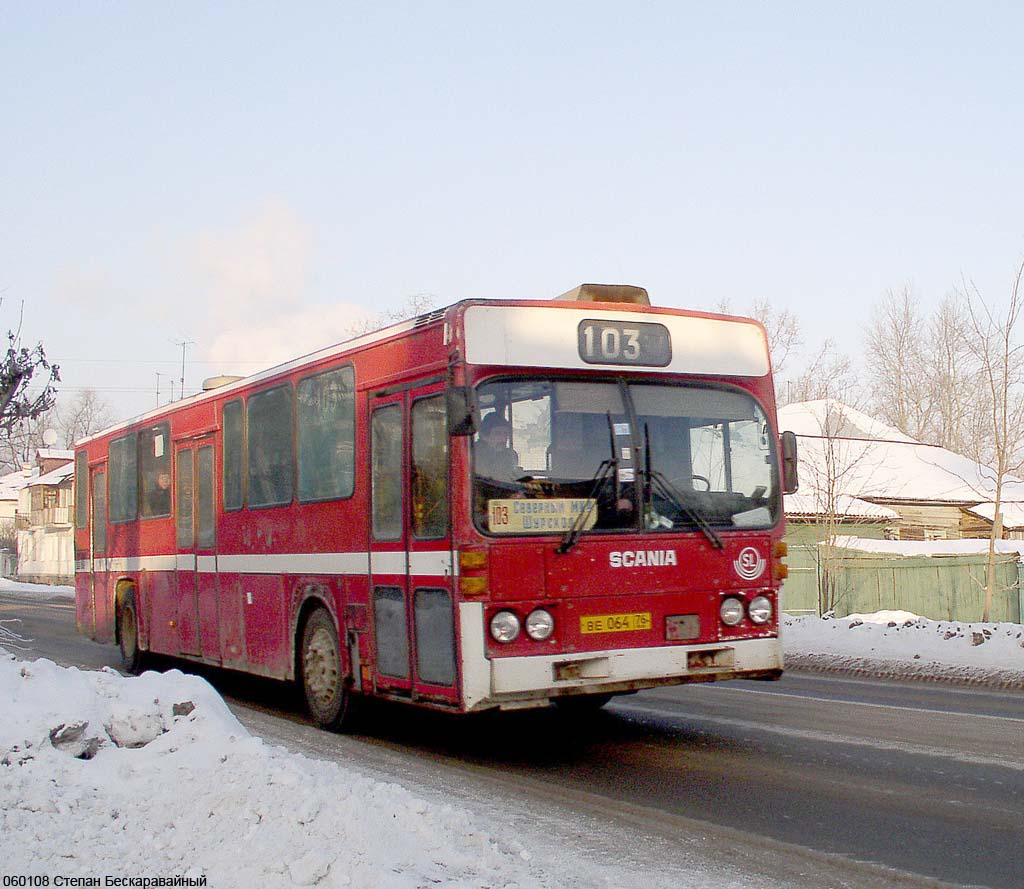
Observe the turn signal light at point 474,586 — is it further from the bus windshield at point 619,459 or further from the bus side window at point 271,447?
the bus side window at point 271,447

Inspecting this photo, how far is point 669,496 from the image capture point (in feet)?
30.1

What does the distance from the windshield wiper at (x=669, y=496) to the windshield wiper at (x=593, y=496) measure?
0.26 m

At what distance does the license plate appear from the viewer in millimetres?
8805

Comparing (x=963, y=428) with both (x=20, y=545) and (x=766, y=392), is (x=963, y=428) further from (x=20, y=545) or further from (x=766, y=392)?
(x=20, y=545)

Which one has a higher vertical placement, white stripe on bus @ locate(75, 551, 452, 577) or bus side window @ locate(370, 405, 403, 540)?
bus side window @ locate(370, 405, 403, 540)

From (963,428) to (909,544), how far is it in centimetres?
2299

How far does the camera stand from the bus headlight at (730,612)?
366 inches

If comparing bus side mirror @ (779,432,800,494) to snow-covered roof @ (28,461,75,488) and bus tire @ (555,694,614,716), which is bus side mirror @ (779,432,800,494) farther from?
snow-covered roof @ (28,461,75,488)

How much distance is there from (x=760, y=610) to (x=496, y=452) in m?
2.37

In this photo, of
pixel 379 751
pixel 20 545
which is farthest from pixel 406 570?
pixel 20 545

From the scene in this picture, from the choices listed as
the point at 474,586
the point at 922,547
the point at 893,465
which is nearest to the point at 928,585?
the point at 922,547

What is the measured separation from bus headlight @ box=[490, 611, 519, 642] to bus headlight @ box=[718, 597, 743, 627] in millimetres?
1651

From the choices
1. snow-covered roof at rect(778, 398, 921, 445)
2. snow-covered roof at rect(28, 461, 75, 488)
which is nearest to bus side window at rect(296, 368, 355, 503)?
snow-covered roof at rect(778, 398, 921, 445)

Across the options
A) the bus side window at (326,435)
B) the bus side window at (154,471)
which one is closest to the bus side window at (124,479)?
the bus side window at (154,471)
